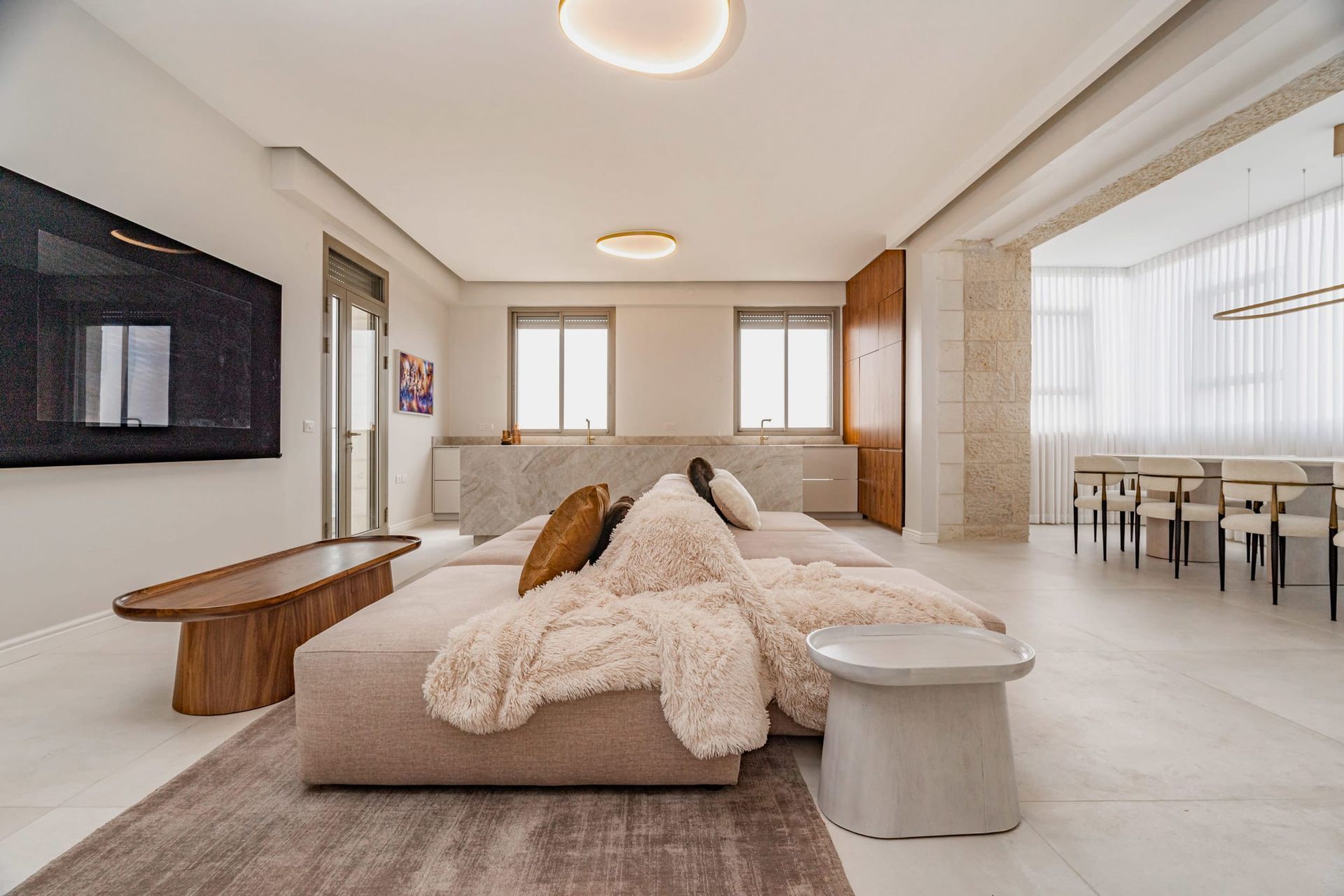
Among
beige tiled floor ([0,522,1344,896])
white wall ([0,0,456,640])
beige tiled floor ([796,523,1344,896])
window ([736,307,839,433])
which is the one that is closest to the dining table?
beige tiled floor ([796,523,1344,896])

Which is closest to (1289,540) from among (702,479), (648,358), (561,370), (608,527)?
(702,479)

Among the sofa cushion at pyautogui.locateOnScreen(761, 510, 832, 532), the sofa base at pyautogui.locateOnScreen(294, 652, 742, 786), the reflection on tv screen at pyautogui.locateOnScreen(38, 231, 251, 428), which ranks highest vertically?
the reflection on tv screen at pyautogui.locateOnScreen(38, 231, 251, 428)

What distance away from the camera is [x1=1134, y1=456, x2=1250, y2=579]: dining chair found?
4277 millimetres

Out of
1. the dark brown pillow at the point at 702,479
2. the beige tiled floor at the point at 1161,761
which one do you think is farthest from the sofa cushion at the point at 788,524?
the beige tiled floor at the point at 1161,761

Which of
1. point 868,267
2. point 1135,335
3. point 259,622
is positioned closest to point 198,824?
point 259,622

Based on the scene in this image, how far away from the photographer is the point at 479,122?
149 inches

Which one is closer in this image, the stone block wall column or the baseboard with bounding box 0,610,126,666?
the baseboard with bounding box 0,610,126,666

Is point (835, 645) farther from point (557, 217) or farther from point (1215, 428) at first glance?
point (1215, 428)

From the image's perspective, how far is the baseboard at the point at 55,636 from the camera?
2.53m

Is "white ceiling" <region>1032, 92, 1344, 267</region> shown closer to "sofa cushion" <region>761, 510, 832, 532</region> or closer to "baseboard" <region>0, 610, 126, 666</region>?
"sofa cushion" <region>761, 510, 832, 532</region>

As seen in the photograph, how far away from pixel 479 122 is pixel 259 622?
305cm

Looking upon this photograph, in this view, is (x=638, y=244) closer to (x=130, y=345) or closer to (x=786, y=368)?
(x=786, y=368)

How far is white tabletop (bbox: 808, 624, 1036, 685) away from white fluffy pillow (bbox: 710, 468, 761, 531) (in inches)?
77.7

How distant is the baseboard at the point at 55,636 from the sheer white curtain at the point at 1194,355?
309 inches
